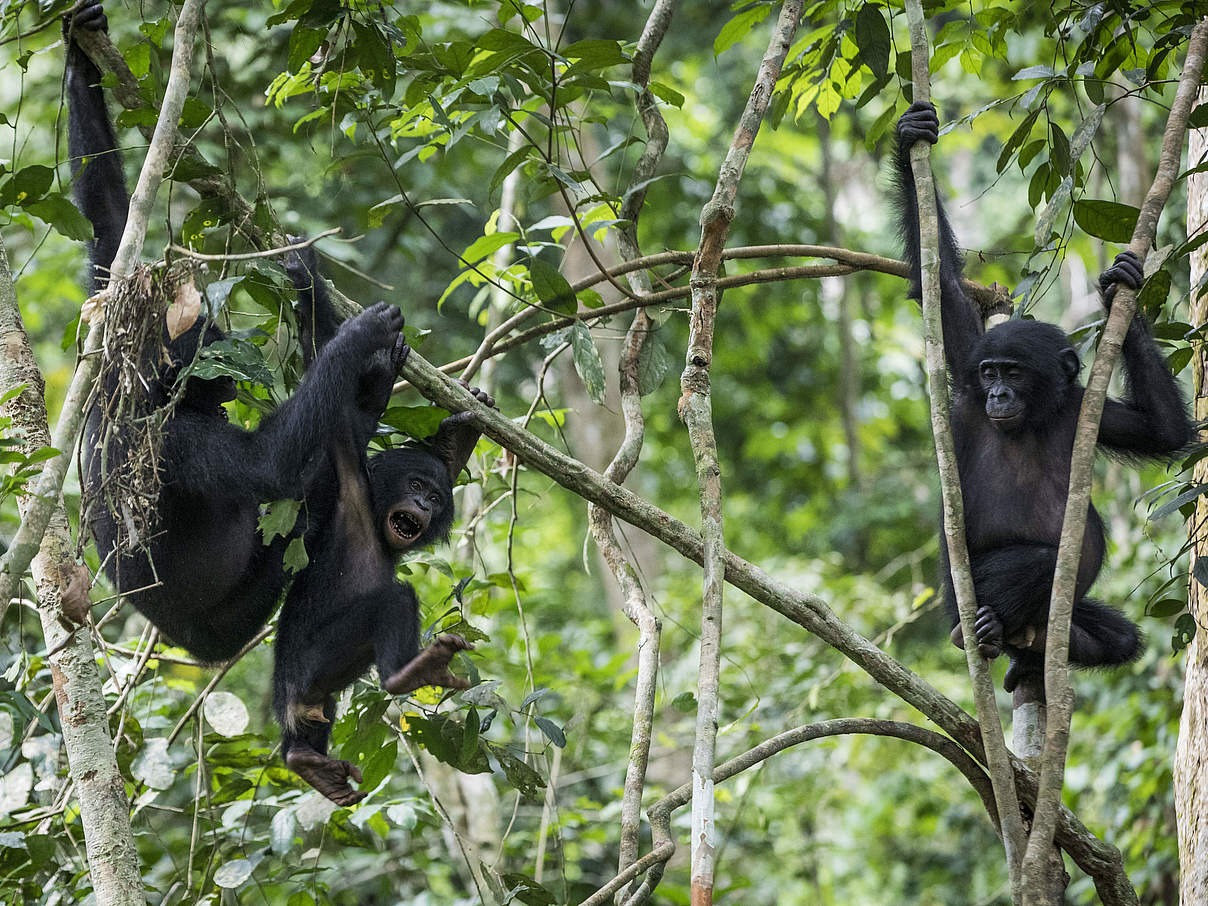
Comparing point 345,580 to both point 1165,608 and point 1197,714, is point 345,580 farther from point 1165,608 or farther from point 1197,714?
point 1197,714

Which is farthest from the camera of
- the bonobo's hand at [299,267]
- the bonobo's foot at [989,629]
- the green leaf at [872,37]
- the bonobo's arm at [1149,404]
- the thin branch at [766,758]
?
the bonobo's arm at [1149,404]

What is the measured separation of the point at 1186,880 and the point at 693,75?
42.6 feet

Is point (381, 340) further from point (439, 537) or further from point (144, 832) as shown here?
point (144, 832)

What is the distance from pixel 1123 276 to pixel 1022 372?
3.76 feet

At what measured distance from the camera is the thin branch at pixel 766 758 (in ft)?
10.0

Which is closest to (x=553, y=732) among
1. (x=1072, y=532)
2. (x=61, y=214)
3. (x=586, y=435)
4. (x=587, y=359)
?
(x=587, y=359)

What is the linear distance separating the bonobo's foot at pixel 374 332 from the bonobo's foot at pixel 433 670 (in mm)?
1030

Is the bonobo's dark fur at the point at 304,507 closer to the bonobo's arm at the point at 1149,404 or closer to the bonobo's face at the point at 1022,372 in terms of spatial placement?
the bonobo's face at the point at 1022,372

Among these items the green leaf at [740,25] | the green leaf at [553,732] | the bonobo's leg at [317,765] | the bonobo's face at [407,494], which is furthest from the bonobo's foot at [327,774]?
the green leaf at [740,25]

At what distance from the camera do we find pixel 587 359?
432cm

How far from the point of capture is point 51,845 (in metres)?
4.23

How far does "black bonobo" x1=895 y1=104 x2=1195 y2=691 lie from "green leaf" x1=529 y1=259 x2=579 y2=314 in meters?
1.54

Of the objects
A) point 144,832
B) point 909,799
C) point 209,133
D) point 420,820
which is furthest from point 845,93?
point 909,799

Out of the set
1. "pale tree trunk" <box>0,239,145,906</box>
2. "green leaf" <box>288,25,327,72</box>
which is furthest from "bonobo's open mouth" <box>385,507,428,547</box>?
"green leaf" <box>288,25,327,72</box>
